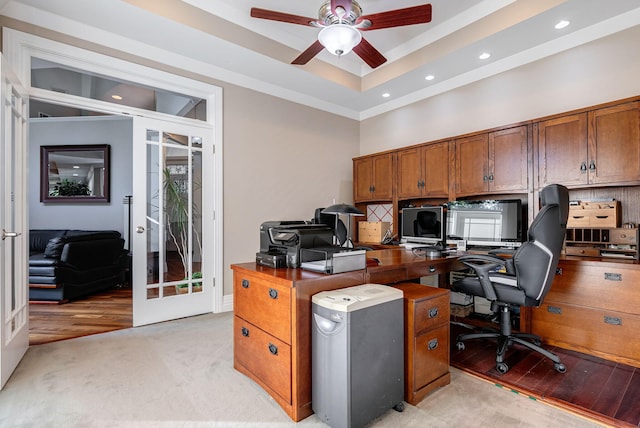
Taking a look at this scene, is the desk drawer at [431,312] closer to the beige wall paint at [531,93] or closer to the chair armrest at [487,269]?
the chair armrest at [487,269]

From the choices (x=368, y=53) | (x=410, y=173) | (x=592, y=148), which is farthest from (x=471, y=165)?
(x=368, y=53)

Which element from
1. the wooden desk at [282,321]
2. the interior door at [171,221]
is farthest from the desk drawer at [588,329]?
the interior door at [171,221]

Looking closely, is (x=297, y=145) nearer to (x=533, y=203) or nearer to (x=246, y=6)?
(x=246, y=6)

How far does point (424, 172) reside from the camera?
12.8 feet

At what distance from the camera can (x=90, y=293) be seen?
4.37m

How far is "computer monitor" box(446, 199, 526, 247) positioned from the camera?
3.09 metres

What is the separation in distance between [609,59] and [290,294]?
350cm

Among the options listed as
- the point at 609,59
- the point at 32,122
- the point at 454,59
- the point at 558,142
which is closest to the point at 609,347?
the point at 558,142

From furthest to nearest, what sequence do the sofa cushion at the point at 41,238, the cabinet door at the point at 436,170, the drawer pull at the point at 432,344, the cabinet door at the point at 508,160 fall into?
the sofa cushion at the point at 41,238 < the cabinet door at the point at 436,170 < the cabinet door at the point at 508,160 < the drawer pull at the point at 432,344

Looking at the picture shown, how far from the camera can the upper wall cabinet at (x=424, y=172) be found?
3.71m

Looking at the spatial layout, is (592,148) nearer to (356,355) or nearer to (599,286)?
(599,286)

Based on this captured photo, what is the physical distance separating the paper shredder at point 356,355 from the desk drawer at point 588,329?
1.73 metres

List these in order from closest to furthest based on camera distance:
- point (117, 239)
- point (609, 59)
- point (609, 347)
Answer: point (609, 347) < point (609, 59) < point (117, 239)

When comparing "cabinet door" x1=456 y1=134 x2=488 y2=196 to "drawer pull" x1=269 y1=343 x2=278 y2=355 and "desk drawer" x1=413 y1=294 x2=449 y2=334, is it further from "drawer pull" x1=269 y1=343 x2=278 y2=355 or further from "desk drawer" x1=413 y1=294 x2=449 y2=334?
"drawer pull" x1=269 y1=343 x2=278 y2=355
